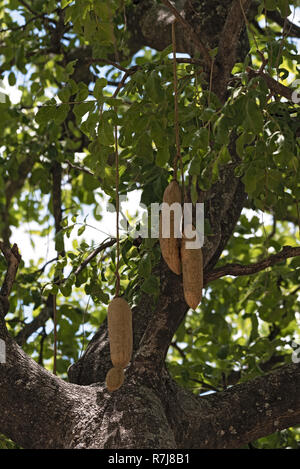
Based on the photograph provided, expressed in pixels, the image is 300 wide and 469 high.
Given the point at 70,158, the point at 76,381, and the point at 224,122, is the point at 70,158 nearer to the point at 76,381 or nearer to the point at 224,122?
the point at 76,381

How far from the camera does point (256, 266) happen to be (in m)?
2.16

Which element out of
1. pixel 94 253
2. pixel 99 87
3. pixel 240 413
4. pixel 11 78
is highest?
pixel 11 78

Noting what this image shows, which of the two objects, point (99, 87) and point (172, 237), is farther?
point (99, 87)

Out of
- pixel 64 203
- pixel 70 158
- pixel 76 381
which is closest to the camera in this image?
pixel 76 381

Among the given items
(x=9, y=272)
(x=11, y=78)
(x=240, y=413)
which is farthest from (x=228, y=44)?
(x=11, y=78)

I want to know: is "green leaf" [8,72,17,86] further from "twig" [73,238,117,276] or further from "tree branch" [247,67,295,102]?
"tree branch" [247,67,295,102]

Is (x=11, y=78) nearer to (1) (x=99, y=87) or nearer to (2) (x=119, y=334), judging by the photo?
(1) (x=99, y=87)

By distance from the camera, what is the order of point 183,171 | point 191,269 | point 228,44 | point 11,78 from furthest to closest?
point 11,78, point 228,44, point 183,171, point 191,269

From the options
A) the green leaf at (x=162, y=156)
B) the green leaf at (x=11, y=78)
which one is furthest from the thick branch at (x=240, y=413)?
the green leaf at (x=11, y=78)

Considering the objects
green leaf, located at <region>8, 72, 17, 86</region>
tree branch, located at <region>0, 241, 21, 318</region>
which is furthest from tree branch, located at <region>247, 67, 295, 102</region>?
green leaf, located at <region>8, 72, 17, 86</region>

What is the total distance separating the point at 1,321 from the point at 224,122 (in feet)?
3.03

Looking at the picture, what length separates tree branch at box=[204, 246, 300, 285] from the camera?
2.13 m
